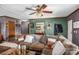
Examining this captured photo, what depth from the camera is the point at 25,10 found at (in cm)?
161

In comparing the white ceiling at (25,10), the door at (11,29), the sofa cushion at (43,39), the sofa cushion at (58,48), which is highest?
the white ceiling at (25,10)

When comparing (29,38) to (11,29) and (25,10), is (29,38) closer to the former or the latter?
(11,29)

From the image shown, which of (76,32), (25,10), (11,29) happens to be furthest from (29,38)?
(76,32)

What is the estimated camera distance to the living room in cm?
158

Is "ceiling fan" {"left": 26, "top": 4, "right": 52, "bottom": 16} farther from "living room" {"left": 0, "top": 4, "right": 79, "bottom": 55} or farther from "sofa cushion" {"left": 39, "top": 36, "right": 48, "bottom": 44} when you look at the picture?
"sofa cushion" {"left": 39, "top": 36, "right": 48, "bottom": 44}

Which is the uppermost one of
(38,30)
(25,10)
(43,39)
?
(25,10)

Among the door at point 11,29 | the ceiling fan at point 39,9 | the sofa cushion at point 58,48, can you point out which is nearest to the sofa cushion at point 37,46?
the sofa cushion at point 58,48

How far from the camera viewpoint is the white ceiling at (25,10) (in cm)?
157

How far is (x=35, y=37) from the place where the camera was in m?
1.63

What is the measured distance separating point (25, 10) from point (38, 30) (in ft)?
1.08

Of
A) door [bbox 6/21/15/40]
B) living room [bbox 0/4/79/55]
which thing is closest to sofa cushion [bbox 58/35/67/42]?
living room [bbox 0/4/79/55]

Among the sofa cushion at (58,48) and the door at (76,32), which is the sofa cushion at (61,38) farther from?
the door at (76,32)
